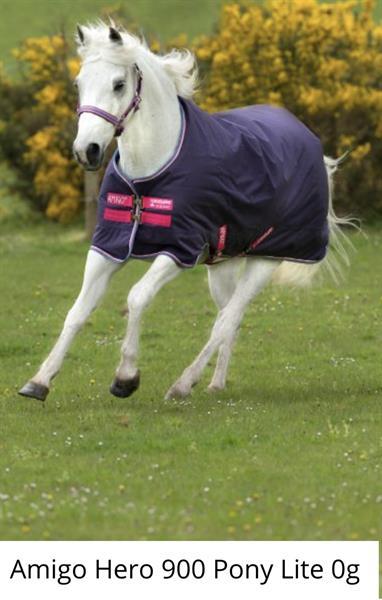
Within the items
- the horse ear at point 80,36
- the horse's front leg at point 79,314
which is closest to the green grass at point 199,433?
the horse's front leg at point 79,314

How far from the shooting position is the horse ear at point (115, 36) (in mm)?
9367

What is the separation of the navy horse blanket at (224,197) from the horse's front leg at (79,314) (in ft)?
0.43

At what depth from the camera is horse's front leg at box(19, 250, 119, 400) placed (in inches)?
384

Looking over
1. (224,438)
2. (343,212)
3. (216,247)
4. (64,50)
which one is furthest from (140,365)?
(64,50)

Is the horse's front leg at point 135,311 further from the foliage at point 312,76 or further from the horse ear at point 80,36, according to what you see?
the foliage at point 312,76

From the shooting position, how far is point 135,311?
9.71 meters

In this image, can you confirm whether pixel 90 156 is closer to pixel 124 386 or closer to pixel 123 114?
pixel 123 114

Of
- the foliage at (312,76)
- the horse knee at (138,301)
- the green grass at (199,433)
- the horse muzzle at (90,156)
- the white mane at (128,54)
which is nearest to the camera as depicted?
the green grass at (199,433)

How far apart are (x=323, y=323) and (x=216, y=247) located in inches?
189

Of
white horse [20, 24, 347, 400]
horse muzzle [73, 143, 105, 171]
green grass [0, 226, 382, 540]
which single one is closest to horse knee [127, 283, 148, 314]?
white horse [20, 24, 347, 400]

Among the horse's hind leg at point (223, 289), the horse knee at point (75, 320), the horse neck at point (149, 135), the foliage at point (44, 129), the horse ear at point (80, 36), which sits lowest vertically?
the foliage at point (44, 129)

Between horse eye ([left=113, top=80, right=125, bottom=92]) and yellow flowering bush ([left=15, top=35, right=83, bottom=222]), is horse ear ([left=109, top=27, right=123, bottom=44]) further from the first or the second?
yellow flowering bush ([left=15, top=35, right=83, bottom=222])

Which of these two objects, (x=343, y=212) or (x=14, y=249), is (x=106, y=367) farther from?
(x=343, y=212)

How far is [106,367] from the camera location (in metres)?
12.2
